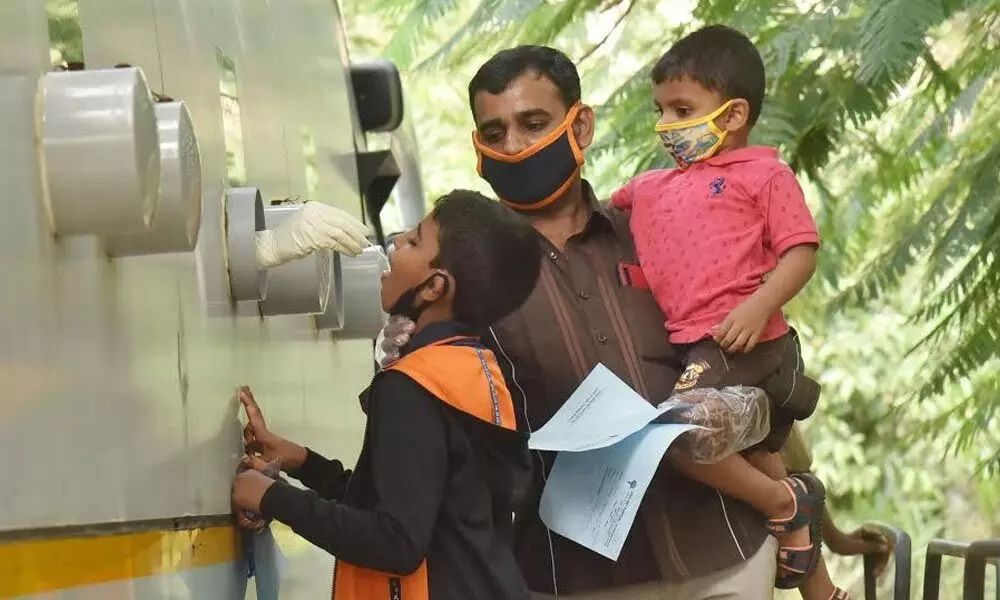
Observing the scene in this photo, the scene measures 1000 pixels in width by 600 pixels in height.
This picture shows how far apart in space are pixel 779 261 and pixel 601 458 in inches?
19.8

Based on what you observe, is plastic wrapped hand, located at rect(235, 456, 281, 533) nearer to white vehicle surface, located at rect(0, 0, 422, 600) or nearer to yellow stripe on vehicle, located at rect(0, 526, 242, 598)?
white vehicle surface, located at rect(0, 0, 422, 600)

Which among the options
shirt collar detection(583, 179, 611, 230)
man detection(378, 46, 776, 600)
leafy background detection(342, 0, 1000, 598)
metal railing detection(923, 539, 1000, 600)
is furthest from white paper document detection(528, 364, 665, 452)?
metal railing detection(923, 539, 1000, 600)

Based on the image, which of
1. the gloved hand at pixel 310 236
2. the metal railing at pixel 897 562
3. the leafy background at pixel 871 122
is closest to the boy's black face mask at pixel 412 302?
the gloved hand at pixel 310 236

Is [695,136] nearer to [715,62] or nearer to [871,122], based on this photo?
[715,62]

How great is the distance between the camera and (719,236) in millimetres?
2566

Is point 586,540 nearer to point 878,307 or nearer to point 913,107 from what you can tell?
point 913,107

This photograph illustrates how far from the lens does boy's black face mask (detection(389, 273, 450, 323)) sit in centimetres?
219

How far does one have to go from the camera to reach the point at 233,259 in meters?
1.95

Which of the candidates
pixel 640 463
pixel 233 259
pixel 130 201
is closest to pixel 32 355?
pixel 130 201

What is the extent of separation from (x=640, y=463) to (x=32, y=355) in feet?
4.13

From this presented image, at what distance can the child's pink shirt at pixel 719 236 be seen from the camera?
8.28 feet

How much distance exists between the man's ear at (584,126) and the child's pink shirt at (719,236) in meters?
0.18

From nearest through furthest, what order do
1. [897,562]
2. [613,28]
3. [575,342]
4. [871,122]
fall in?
[575,342]
[897,562]
[613,28]
[871,122]

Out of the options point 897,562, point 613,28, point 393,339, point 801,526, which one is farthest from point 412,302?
point 897,562
